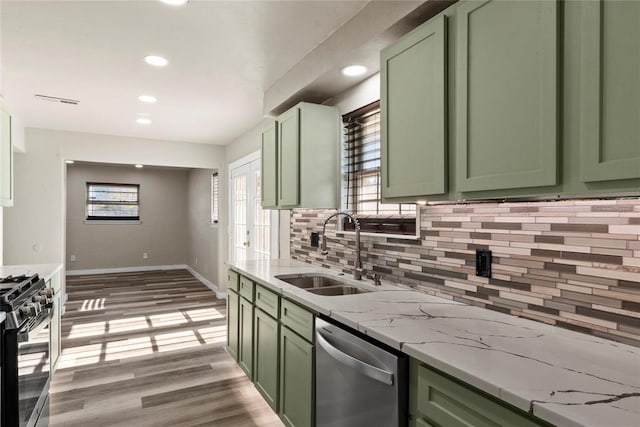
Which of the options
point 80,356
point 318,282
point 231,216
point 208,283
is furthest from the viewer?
point 208,283

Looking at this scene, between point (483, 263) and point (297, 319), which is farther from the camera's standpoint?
point (297, 319)

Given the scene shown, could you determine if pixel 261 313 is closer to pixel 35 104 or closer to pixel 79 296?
pixel 35 104

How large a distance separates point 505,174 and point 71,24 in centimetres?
243

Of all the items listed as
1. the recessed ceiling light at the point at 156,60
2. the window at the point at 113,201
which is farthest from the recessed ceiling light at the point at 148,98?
the window at the point at 113,201

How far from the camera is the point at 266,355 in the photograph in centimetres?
251

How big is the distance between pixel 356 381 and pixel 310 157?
1662 millimetres

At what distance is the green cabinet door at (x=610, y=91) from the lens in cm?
98

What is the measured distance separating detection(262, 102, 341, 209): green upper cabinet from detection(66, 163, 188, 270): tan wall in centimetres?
637

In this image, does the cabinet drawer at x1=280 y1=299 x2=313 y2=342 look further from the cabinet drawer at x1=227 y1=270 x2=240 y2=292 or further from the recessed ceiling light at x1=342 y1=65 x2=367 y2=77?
the recessed ceiling light at x1=342 y1=65 x2=367 y2=77

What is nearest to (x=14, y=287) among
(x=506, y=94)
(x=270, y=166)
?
(x=270, y=166)

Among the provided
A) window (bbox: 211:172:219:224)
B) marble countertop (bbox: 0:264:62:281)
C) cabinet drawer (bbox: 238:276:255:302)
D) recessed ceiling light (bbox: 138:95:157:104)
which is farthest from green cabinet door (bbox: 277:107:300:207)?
window (bbox: 211:172:219:224)

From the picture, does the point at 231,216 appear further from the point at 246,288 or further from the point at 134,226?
the point at 134,226

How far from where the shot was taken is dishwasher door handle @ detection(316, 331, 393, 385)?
1.36m

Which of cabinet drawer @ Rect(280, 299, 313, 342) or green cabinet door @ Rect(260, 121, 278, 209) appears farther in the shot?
green cabinet door @ Rect(260, 121, 278, 209)
